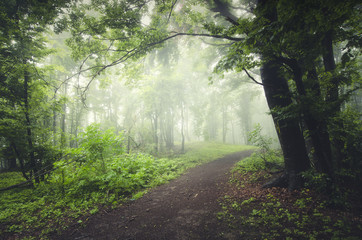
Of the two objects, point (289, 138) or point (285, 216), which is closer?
point (285, 216)

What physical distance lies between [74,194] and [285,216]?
6.93m

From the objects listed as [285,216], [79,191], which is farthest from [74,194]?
[285,216]

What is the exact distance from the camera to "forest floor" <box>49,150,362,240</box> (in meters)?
2.68

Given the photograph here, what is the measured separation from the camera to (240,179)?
5945mm

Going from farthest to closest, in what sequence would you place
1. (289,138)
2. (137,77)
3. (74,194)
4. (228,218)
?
(137,77)
(74,194)
(289,138)
(228,218)

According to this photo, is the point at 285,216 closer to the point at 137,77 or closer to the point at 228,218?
the point at 228,218

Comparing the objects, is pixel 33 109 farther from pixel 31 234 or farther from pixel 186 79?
pixel 186 79

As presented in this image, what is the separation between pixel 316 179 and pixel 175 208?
3.98m

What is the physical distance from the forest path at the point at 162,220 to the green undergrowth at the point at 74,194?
514 mm

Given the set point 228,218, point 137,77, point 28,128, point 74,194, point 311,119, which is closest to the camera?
point 311,119

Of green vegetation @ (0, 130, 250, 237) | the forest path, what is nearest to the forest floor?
the forest path

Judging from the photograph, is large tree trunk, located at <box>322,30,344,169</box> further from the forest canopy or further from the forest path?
the forest path

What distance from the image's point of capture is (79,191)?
5.39 m

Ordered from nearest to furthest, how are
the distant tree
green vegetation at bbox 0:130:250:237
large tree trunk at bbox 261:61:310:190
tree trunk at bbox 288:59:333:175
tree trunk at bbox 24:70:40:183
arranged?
1. tree trunk at bbox 288:59:333:175
2. green vegetation at bbox 0:130:250:237
3. large tree trunk at bbox 261:61:310:190
4. the distant tree
5. tree trunk at bbox 24:70:40:183
